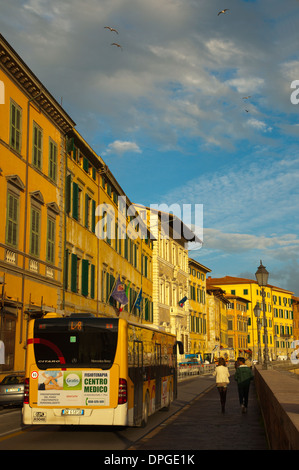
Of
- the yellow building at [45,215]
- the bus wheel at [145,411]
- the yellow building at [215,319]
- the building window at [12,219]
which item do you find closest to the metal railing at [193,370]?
the yellow building at [45,215]

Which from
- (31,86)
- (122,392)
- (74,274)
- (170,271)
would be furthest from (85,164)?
(170,271)

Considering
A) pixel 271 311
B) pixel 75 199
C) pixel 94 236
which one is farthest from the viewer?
pixel 271 311

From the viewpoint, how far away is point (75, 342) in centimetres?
1319

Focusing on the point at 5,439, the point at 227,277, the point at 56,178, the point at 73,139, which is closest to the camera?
the point at 5,439

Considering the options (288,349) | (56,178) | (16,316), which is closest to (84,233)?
(56,178)

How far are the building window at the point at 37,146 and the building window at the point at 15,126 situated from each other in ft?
5.38

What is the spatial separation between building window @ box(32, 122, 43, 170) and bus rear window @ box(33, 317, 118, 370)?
657 inches

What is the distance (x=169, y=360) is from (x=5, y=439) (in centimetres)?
906

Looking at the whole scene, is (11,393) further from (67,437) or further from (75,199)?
(75,199)

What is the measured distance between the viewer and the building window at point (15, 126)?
2642cm

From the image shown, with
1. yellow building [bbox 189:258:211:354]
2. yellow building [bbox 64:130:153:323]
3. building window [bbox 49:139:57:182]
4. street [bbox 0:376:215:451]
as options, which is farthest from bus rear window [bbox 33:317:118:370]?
yellow building [bbox 189:258:211:354]

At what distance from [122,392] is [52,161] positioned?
20.6 metres
